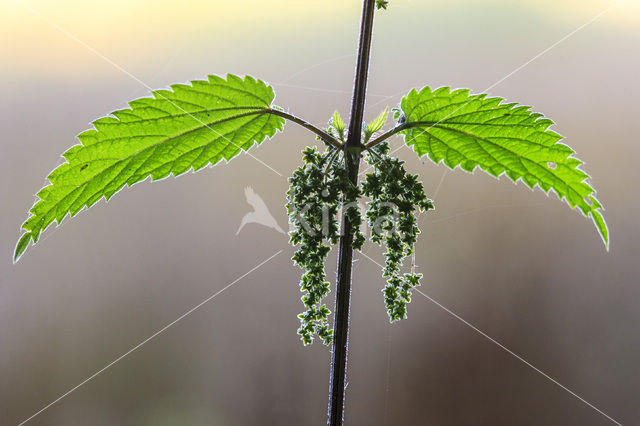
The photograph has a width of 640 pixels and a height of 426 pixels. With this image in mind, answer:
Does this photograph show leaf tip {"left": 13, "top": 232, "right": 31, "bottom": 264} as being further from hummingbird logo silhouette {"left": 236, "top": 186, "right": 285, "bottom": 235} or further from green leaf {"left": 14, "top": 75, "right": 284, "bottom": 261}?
hummingbird logo silhouette {"left": 236, "top": 186, "right": 285, "bottom": 235}

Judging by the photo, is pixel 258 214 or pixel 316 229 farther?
pixel 258 214

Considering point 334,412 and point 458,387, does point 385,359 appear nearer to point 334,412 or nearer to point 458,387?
point 458,387

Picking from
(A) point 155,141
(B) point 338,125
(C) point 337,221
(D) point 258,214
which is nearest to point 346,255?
(C) point 337,221

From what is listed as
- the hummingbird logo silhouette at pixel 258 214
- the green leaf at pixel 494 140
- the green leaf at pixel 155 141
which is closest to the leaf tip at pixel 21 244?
the green leaf at pixel 155 141

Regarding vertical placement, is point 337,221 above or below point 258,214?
below

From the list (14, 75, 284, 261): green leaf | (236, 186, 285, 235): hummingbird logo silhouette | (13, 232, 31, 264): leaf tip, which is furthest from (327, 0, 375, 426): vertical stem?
(236, 186, 285, 235): hummingbird logo silhouette

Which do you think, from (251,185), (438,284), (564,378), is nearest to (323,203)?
(251,185)

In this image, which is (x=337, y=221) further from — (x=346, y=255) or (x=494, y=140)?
(x=494, y=140)
